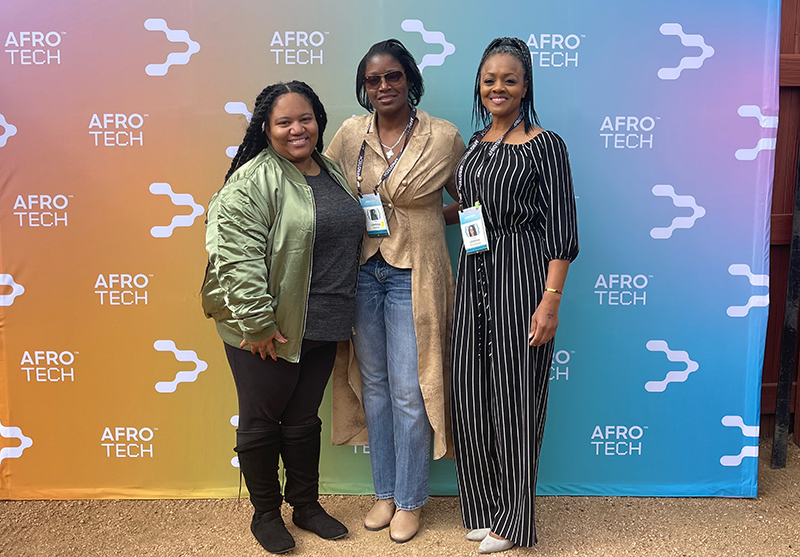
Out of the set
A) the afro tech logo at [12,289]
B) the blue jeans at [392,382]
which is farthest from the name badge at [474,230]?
the afro tech logo at [12,289]

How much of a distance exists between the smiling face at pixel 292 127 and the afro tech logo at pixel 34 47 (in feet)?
3.81

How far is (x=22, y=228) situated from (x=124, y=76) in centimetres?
79

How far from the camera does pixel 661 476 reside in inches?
105

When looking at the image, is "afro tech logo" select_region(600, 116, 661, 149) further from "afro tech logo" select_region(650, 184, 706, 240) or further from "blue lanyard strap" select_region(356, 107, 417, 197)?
"blue lanyard strap" select_region(356, 107, 417, 197)

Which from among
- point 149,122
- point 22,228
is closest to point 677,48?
point 149,122

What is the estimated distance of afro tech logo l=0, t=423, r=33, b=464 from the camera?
2656mm

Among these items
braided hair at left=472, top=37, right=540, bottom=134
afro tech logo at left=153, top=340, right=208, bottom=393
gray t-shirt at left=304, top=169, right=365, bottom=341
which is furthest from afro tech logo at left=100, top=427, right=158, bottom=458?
braided hair at left=472, top=37, right=540, bottom=134

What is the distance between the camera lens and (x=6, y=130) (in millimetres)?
2527

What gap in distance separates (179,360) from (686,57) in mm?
2510

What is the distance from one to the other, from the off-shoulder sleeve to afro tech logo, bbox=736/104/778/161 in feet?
3.30

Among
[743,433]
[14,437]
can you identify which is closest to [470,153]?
[743,433]

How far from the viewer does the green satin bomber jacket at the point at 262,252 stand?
6.20 ft

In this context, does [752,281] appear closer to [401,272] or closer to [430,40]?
[401,272]

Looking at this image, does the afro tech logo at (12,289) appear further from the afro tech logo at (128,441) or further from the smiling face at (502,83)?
the smiling face at (502,83)
